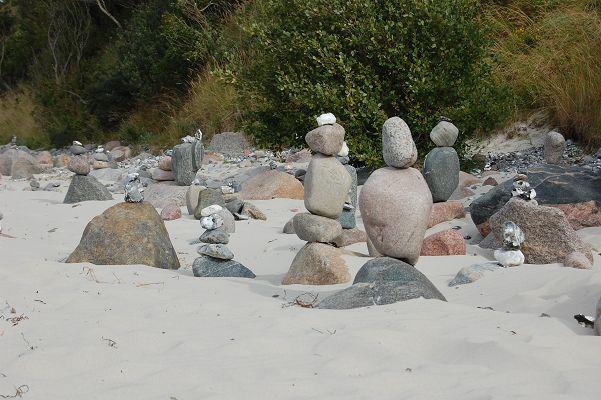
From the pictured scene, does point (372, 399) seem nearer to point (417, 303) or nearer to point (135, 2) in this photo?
point (417, 303)

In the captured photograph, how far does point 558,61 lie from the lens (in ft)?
39.2

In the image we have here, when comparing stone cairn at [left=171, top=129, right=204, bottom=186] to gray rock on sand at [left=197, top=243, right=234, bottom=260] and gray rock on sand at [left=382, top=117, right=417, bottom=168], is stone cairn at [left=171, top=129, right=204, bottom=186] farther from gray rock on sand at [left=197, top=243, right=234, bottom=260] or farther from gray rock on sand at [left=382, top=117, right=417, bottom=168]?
gray rock on sand at [left=382, top=117, right=417, bottom=168]

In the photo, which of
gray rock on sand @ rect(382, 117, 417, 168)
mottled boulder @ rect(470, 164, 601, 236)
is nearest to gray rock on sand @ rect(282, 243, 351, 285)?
gray rock on sand @ rect(382, 117, 417, 168)

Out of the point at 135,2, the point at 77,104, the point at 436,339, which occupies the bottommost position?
the point at 77,104

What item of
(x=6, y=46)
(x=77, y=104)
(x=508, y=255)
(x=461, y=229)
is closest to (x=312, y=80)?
(x=461, y=229)

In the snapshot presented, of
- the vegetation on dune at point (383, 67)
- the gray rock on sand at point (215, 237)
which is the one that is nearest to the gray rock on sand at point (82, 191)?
the vegetation on dune at point (383, 67)

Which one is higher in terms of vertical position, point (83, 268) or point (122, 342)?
point (122, 342)

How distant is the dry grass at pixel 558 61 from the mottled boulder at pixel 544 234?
5.03 meters

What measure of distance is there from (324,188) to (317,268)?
0.65 metres

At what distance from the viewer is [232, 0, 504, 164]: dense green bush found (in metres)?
9.80

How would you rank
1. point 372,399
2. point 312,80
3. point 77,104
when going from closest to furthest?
point 372,399 < point 312,80 < point 77,104

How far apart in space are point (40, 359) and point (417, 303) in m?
1.83

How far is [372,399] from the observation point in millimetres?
3076

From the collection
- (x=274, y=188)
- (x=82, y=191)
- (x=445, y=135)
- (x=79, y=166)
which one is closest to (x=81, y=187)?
(x=82, y=191)
